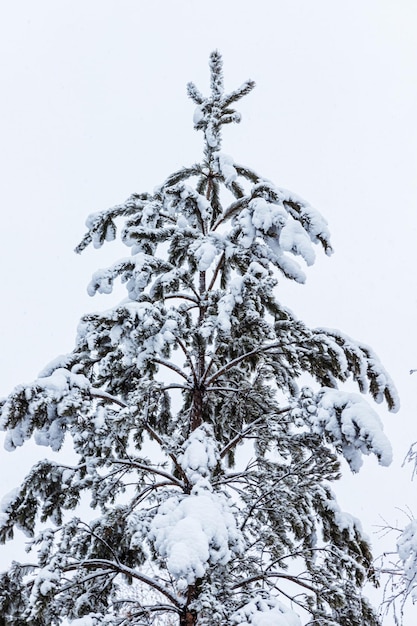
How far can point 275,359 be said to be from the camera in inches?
314

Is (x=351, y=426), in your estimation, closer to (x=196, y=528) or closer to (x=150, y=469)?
(x=196, y=528)

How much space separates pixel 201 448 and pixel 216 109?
551cm

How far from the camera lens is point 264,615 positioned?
500 cm

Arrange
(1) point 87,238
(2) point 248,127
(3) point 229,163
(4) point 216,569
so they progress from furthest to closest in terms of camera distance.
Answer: (2) point 248,127, (1) point 87,238, (3) point 229,163, (4) point 216,569

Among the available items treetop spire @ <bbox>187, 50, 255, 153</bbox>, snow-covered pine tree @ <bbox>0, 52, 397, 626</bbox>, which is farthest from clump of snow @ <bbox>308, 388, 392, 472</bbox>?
treetop spire @ <bbox>187, 50, 255, 153</bbox>

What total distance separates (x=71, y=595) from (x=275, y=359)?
3.93 metres

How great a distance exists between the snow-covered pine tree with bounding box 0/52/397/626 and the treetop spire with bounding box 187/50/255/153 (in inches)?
41.8

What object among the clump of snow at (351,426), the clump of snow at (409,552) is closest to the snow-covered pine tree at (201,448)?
the clump of snow at (351,426)

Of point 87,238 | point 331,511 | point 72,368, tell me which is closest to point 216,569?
point 331,511

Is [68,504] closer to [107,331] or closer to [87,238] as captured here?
[107,331]

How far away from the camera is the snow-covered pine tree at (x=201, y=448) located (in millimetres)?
5434

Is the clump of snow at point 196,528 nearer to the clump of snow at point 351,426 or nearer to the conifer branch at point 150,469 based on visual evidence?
the conifer branch at point 150,469

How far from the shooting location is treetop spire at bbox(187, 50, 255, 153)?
8.86 metres

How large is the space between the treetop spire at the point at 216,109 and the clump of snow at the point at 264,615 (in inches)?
254
